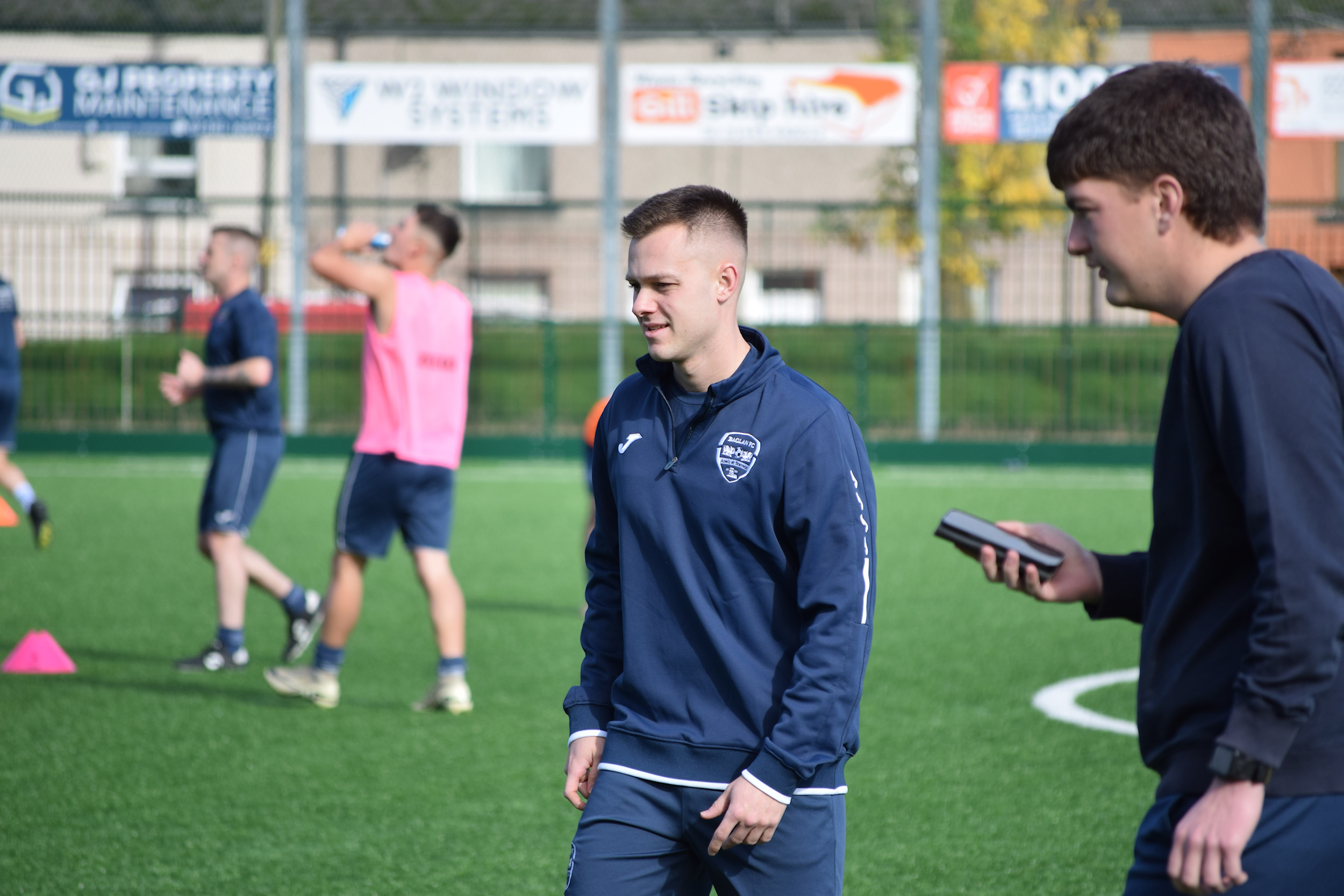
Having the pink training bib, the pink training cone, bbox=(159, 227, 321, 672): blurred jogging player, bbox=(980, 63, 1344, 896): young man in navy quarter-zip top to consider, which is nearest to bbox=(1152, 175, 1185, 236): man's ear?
bbox=(980, 63, 1344, 896): young man in navy quarter-zip top

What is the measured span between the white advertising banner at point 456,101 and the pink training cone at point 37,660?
45.5ft

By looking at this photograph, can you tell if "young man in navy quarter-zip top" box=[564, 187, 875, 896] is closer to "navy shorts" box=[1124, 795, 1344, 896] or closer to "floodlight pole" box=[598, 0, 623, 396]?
"navy shorts" box=[1124, 795, 1344, 896]

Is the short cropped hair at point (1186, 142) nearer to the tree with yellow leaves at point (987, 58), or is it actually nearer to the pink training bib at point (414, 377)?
the pink training bib at point (414, 377)

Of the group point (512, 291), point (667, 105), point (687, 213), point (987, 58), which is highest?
point (987, 58)

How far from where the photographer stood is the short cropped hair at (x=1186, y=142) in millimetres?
1880

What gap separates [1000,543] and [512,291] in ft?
90.2

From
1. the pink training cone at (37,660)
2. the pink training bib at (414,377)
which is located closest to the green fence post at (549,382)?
the pink training cone at (37,660)

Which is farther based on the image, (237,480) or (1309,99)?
(1309,99)

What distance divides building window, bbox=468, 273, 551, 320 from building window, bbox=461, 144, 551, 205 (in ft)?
6.95

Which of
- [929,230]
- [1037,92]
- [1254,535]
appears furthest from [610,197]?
[1254,535]

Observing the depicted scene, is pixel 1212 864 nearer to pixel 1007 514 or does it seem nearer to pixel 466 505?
pixel 1007 514

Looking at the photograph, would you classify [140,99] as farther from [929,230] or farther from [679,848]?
[679,848]

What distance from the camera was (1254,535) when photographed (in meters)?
1.78

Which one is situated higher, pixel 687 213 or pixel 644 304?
pixel 687 213
